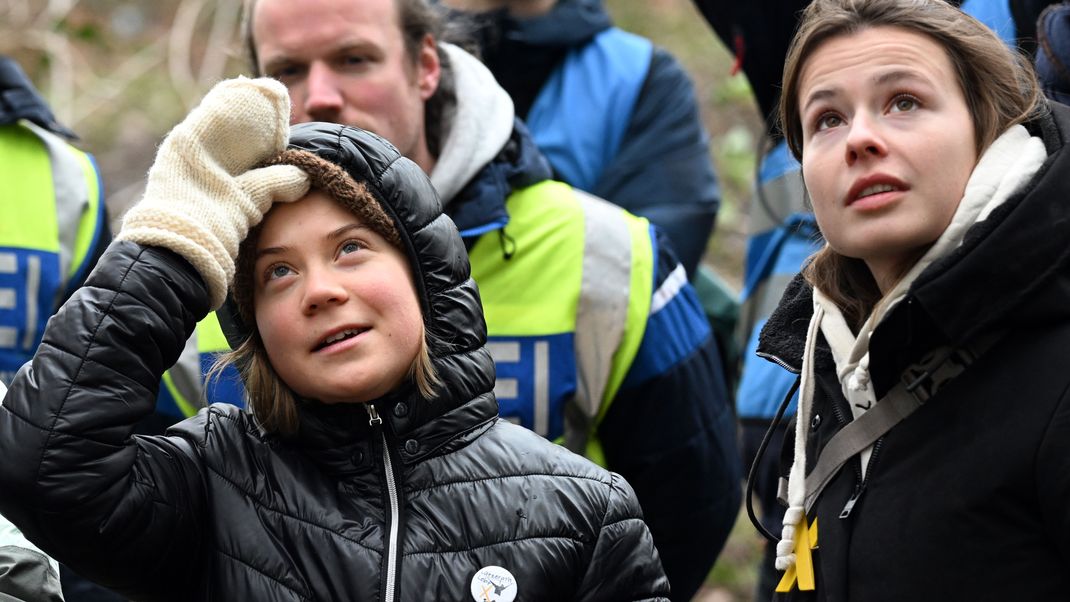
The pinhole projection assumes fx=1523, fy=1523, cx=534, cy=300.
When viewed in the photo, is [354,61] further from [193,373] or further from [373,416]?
[373,416]

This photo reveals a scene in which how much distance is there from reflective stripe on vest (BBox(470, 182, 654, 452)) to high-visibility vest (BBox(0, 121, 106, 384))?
1.20m

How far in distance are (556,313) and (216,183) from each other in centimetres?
138

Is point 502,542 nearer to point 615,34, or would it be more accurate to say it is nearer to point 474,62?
point 474,62

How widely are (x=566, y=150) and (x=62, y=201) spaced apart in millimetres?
1575

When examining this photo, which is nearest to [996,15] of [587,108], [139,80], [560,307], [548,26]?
[560,307]

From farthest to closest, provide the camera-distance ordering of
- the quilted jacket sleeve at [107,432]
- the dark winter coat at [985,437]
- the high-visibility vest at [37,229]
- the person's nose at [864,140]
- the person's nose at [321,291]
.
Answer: the high-visibility vest at [37,229]
the person's nose at [321,291]
the person's nose at [864,140]
the quilted jacket sleeve at [107,432]
the dark winter coat at [985,437]

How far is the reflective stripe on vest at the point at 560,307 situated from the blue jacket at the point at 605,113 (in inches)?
35.1

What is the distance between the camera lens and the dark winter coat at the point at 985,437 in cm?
237

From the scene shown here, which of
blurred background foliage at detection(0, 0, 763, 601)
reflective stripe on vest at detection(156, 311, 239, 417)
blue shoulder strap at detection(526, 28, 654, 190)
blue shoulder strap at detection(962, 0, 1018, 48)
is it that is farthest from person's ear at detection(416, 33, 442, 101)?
blurred background foliage at detection(0, 0, 763, 601)

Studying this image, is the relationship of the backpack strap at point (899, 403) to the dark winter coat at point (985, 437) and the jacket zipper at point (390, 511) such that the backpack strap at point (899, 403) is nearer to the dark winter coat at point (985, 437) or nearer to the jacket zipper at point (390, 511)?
the dark winter coat at point (985, 437)

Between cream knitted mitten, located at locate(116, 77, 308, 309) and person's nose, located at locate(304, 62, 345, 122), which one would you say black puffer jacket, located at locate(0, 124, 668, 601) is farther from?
person's nose, located at locate(304, 62, 345, 122)

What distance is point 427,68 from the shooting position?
4.26 m

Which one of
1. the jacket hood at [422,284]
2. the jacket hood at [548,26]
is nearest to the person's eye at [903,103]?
the jacket hood at [422,284]

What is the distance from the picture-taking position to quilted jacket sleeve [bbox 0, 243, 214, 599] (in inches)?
98.5
